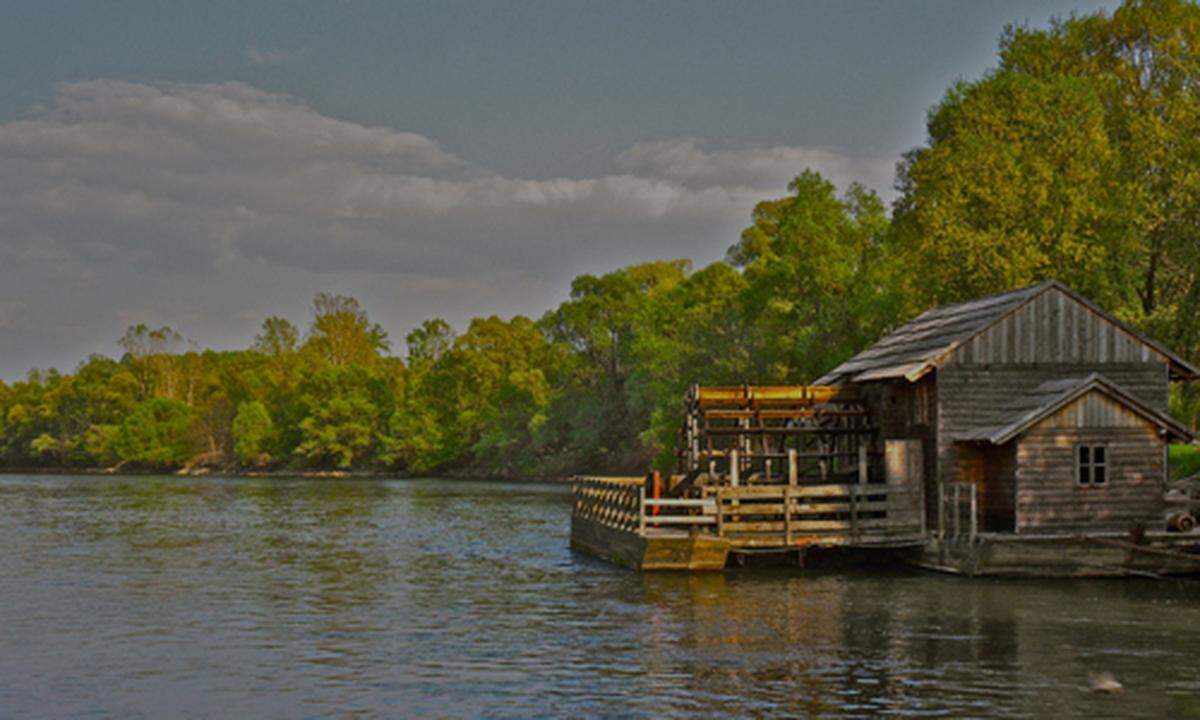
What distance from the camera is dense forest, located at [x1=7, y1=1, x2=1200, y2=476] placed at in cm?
4747

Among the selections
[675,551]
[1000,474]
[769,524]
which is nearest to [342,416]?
[675,551]

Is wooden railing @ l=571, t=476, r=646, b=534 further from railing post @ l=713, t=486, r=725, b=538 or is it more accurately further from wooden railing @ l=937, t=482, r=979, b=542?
wooden railing @ l=937, t=482, r=979, b=542

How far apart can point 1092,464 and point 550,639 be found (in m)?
15.5

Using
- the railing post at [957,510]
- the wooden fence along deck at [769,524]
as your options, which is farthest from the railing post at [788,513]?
the railing post at [957,510]

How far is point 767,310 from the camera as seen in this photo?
7169 cm

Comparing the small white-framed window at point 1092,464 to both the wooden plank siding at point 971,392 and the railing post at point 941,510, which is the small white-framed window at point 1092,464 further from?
the railing post at point 941,510

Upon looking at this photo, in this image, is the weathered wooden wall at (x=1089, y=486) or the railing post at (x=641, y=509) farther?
the railing post at (x=641, y=509)

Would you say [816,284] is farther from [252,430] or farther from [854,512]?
[252,430]

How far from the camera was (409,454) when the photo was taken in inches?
5177

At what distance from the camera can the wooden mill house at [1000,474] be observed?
31188 mm

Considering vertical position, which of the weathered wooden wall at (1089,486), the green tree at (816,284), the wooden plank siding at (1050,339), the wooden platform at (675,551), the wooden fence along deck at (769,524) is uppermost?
the green tree at (816,284)

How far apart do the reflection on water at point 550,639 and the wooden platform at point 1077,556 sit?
647mm

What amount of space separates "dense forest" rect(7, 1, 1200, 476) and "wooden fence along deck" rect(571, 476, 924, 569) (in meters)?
16.2

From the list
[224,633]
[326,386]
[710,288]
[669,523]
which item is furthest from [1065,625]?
[326,386]
